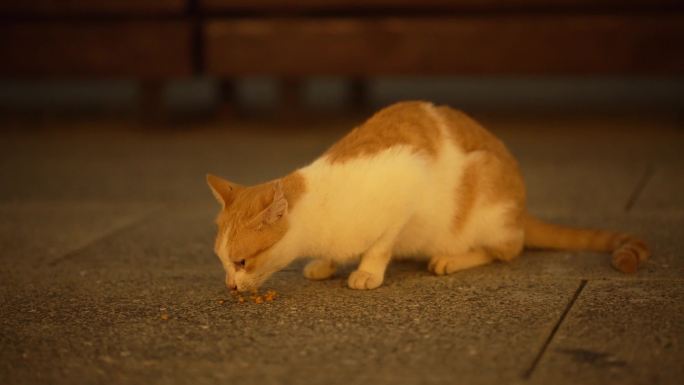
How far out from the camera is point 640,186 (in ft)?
11.5

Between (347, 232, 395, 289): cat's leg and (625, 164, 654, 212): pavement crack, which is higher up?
(347, 232, 395, 289): cat's leg

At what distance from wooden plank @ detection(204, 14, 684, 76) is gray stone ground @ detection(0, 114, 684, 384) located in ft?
2.07

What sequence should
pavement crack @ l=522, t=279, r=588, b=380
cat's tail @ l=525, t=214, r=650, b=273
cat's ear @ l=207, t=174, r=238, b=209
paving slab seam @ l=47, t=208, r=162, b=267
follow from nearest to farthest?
1. pavement crack @ l=522, t=279, r=588, b=380
2. cat's ear @ l=207, t=174, r=238, b=209
3. cat's tail @ l=525, t=214, r=650, b=273
4. paving slab seam @ l=47, t=208, r=162, b=267

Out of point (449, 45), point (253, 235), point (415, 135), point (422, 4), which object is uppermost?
point (422, 4)

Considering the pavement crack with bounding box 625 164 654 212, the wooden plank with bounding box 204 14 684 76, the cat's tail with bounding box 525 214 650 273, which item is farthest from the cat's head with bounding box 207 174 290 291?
the wooden plank with bounding box 204 14 684 76

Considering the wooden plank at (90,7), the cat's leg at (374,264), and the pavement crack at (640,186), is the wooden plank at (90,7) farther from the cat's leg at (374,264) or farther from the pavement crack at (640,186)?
the cat's leg at (374,264)

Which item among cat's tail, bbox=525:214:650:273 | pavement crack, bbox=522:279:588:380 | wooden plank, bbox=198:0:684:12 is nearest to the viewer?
pavement crack, bbox=522:279:588:380

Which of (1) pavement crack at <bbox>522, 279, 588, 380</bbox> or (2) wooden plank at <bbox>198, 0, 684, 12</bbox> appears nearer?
(1) pavement crack at <bbox>522, 279, 588, 380</bbox>

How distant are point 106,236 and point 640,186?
1970 millimetres

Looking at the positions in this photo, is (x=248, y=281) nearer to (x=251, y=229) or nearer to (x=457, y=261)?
(x=251, y=229)

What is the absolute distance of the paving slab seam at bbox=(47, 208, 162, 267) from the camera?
9.09 ft

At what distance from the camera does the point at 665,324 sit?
1993 mm

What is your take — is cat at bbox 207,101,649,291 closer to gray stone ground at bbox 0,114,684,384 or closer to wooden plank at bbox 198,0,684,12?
gray stone ground at bbox 0,114,684,384

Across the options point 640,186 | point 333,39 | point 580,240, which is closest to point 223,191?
point 580,240
